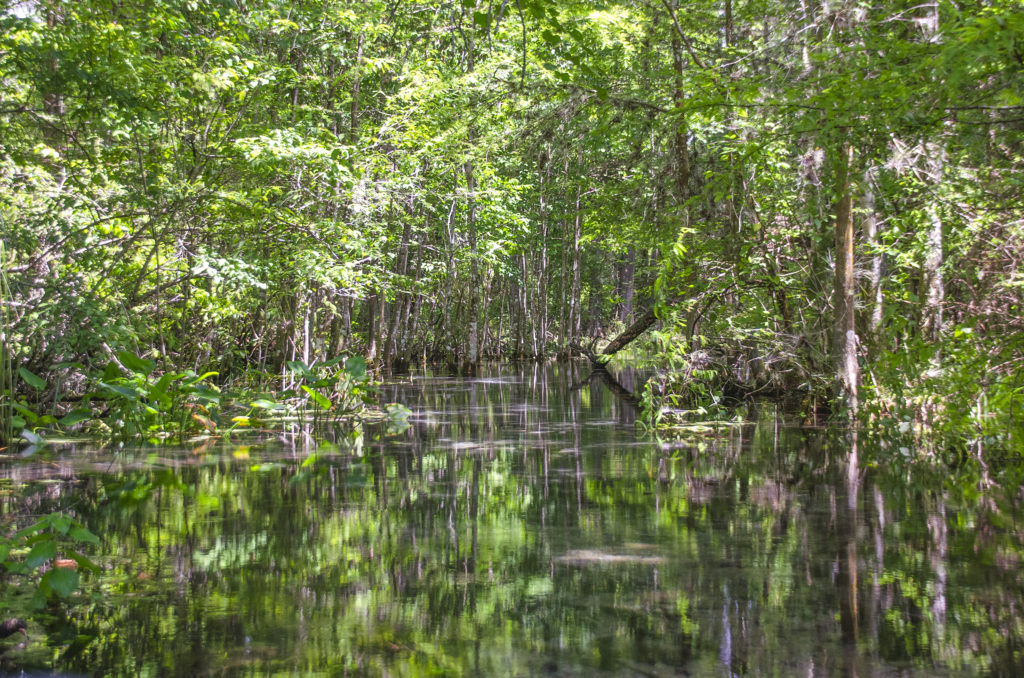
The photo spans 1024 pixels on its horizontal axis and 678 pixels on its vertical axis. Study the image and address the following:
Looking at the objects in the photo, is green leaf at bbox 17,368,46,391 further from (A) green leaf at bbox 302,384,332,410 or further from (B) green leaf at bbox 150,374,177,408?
(A) green leaf at bbox 302,384,332,410

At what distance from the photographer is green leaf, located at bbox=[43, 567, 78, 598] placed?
3.58 metres

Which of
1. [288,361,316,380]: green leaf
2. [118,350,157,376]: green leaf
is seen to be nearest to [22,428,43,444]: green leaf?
[118,350,157,376]: green leaf

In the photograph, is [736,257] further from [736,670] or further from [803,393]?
[736,670]

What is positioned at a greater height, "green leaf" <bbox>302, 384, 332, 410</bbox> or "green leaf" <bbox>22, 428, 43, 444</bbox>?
"green leaf" <bbox>302, 384, 332, 410</bbox>

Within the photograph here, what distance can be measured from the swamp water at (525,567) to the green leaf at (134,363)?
1172 mm

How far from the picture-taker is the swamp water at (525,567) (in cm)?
317

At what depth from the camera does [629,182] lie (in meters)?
13.0

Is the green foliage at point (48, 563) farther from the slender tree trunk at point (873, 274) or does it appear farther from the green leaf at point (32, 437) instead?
the slender tree trunk at point (873, 274)

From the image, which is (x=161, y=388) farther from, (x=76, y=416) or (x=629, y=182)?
(x=629, y=182)

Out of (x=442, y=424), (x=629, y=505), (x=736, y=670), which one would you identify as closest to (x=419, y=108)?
(x=442, y=424)

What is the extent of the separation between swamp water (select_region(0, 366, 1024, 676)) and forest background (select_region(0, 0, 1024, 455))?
81.9 inches

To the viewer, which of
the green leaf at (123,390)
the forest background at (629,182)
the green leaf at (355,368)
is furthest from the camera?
the green leaf at (355,368)

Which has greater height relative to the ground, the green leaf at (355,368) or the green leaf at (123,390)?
the green leaf at (355,368)

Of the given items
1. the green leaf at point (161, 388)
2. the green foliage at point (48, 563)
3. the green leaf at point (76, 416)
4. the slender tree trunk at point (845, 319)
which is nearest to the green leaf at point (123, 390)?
the green leaf at point (161, 388)
